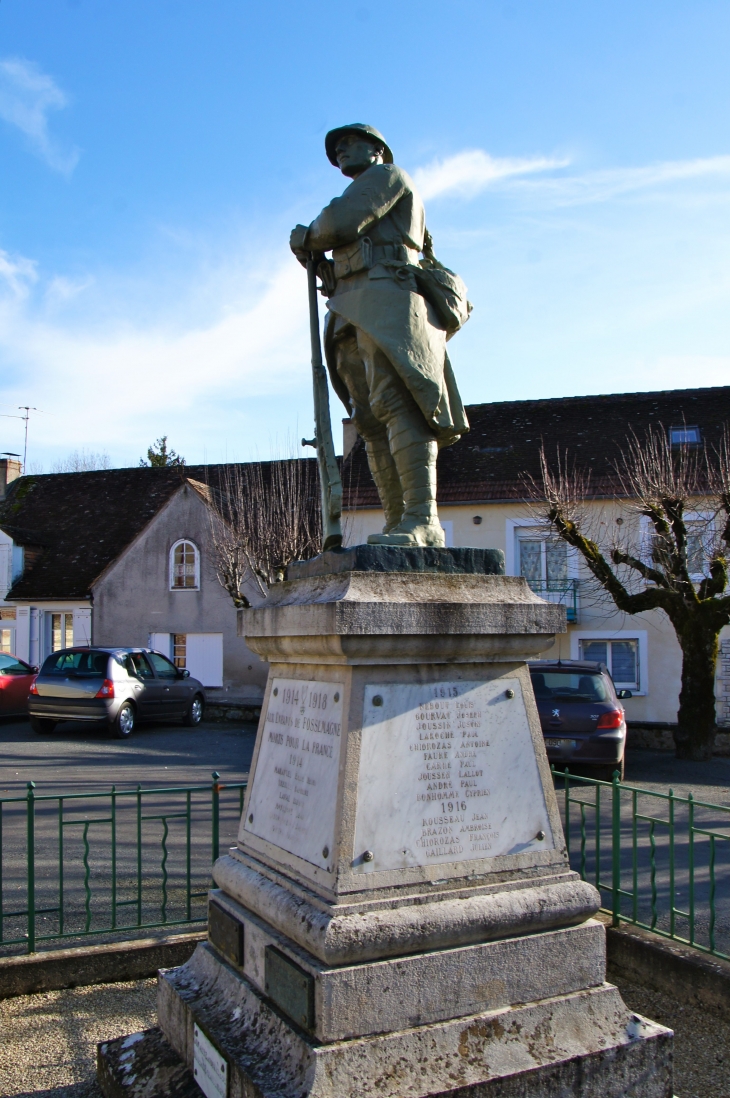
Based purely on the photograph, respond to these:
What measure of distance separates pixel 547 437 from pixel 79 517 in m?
14.7

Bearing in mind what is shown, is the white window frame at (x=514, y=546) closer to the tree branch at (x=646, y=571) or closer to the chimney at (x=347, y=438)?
the chimney at (x=347, y=438)

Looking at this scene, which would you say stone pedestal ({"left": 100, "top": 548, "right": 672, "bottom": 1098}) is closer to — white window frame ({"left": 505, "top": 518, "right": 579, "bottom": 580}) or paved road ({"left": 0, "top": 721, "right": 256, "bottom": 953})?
paved road ({"left": 0, "top": 721, "right": 256, "bottom": 953})

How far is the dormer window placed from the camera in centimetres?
1957

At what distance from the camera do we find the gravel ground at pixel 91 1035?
12.3ft

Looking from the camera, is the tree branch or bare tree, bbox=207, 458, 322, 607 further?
bare tree, bbox=207, 458, 322, 607

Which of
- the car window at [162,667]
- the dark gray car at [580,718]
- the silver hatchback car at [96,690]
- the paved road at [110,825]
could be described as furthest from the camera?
the car window at [162,667]

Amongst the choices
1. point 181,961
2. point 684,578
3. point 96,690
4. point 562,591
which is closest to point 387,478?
point 181,961

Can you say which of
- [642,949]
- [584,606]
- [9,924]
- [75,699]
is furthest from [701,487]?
[9,924]

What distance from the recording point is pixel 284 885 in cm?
312

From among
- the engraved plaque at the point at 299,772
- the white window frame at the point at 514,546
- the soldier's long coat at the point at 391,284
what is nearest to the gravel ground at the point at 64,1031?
the engraved plaque at the point at 299,772

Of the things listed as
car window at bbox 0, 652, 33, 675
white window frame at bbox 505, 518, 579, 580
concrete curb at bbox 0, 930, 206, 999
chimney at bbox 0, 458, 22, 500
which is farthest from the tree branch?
chimney at bbox 0, 458, 22, 500

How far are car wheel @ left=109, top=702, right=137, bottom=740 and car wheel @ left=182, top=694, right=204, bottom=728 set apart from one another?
5.26ft

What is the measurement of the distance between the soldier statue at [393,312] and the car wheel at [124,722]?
40.9ft

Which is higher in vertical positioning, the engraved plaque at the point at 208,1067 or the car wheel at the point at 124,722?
the engraved plaque at the point at 208,1067
